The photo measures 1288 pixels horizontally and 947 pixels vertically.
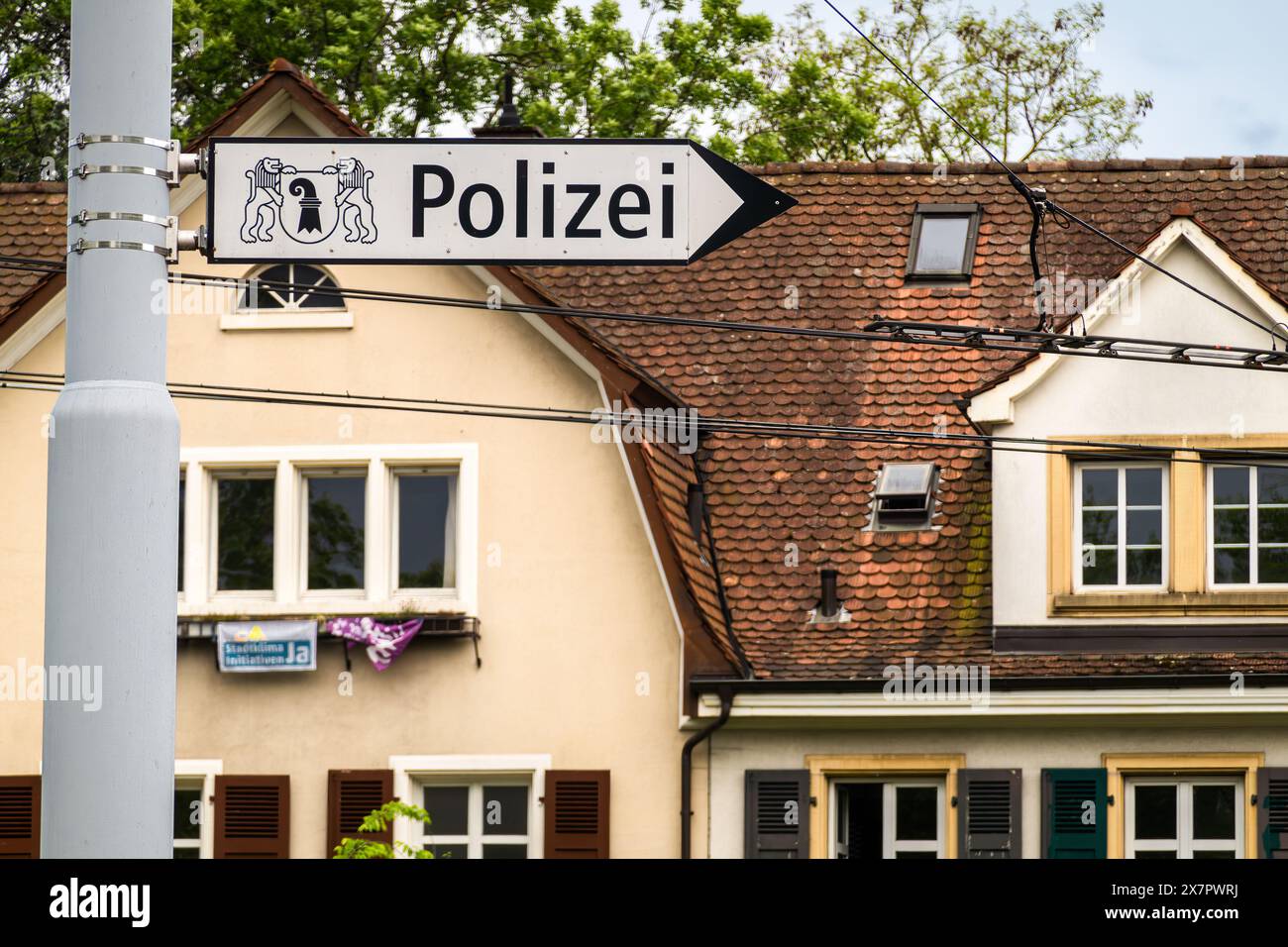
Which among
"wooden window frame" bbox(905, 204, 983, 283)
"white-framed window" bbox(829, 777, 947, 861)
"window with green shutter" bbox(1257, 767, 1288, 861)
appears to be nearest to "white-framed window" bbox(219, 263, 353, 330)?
"wooden window frame" bbox(905, 204, 983, 283)

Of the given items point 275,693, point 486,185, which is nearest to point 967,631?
point 275,693

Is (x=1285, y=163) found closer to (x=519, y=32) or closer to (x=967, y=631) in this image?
(x=967, y=631)

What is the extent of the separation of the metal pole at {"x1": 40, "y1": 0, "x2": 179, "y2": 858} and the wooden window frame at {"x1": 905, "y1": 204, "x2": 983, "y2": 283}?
49.1 feet

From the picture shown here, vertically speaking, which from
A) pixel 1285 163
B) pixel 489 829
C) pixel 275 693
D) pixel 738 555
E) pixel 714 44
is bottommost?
pixel 489 829

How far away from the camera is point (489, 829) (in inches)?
650

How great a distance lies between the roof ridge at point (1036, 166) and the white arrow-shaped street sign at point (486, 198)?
14.6 m

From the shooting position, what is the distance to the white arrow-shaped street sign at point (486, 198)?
4.31m

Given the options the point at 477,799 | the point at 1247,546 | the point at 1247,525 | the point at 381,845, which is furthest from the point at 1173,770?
the point at 381,845

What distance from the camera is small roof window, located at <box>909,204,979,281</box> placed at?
1853 cm

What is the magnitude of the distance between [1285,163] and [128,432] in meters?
16.8

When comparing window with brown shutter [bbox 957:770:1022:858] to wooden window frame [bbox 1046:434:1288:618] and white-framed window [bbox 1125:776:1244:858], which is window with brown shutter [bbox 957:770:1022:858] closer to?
white-framed window [bbox 1125:776:1244:858]

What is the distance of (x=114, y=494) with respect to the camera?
12.2 feet
